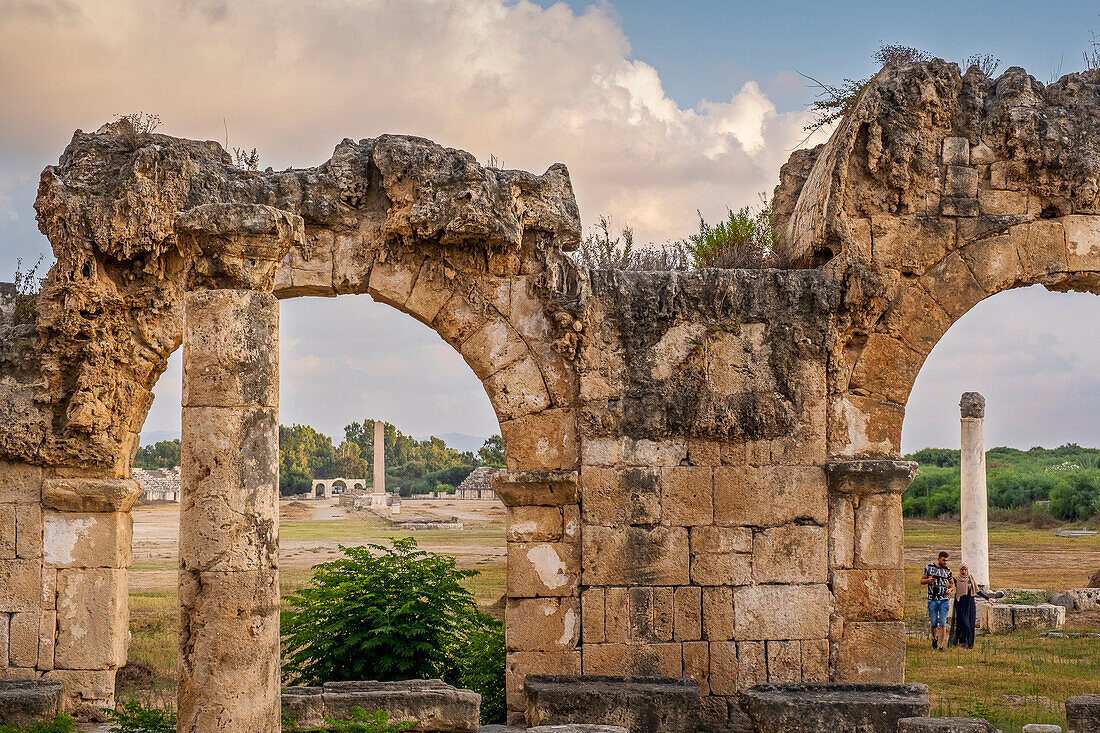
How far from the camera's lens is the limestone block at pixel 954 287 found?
327 inches

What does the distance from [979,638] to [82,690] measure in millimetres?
10653

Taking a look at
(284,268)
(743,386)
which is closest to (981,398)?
(743,386)

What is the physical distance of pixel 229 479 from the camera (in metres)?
5.15

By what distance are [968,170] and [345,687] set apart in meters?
6.17

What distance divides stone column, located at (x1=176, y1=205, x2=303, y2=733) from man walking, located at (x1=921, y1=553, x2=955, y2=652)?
374 inches

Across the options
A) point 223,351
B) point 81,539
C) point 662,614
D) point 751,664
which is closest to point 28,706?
point 81,539

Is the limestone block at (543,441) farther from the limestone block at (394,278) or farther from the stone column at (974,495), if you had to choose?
the stone column at (974,495)

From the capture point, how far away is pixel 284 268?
26.0 ft

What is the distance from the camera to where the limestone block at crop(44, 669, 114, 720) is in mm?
7922

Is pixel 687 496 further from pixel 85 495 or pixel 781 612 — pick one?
pixel 85 495

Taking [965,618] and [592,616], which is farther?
[965,618]

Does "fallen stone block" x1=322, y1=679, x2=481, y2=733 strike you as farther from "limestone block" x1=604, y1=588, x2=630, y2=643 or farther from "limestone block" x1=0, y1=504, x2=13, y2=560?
"limestone block" x1=0, y1=504, x2=13, y2=560

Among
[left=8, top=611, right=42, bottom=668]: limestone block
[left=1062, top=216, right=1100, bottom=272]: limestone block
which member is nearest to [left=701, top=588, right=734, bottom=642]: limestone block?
[left=1062, top=216, right=1100, bottom=272]: limestone block

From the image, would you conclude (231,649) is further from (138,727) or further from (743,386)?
(743,386)
